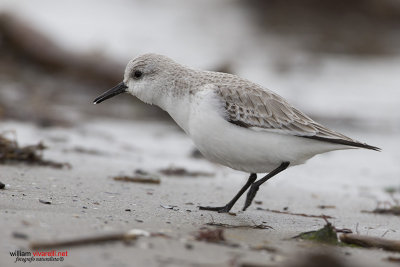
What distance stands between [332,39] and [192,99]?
52.2 ft

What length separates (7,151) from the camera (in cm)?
590

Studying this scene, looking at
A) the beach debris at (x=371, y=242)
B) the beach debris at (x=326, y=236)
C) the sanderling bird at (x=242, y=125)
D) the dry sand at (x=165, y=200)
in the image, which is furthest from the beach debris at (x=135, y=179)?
the beach debris at (x=371, y=242)

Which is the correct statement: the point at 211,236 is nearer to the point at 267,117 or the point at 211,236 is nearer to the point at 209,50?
the point at 267,117

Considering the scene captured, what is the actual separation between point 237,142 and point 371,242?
125cm

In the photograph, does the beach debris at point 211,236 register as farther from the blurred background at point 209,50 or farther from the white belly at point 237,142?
the blurred background at point 209,50

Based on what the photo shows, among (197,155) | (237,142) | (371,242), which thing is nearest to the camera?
(371,242)

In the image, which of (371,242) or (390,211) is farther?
(390,211)

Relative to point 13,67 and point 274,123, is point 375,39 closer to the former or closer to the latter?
point 13,67

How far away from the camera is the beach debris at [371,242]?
3.77 m

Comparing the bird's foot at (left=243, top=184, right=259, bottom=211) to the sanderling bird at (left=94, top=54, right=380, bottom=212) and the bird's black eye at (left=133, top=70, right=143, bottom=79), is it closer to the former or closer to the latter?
the sanderling bird at (left=94, top=54, right=380, bottom=212)

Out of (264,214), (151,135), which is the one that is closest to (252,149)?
(264,214)

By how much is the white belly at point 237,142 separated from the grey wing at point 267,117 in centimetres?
5

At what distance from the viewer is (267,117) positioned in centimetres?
485

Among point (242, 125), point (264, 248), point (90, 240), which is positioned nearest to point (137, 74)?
point (242, 125)
